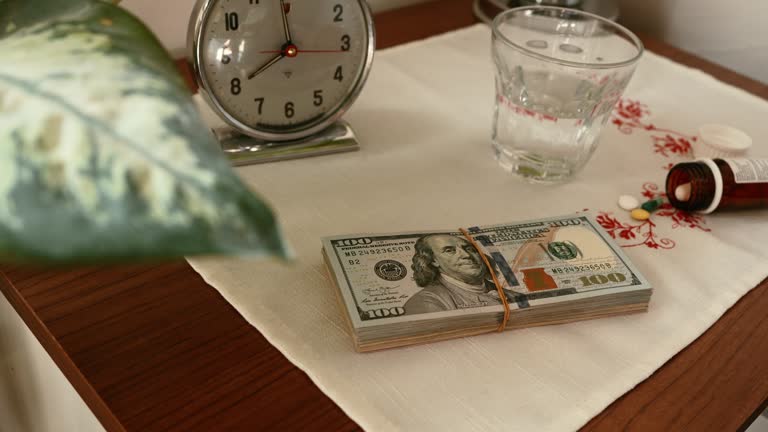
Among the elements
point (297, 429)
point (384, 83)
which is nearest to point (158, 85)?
point (297, 429)

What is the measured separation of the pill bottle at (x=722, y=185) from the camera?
29.1 inches

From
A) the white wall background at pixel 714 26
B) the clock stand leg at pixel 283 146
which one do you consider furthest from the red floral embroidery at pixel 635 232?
the white wall background at pixel 714 26

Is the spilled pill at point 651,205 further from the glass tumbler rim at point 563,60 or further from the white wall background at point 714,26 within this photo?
the white wall background at point 714,26

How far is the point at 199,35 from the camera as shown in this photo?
2.22 feet

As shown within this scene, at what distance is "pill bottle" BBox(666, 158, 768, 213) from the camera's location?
2.43 ft

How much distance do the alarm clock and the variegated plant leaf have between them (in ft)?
1.23

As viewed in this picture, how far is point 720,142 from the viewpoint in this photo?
2.78 ft

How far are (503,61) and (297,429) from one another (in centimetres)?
46

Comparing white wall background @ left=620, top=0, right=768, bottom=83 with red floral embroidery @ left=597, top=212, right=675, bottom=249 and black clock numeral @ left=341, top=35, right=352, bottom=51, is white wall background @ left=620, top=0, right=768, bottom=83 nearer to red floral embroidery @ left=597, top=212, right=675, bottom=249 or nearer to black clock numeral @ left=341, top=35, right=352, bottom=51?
red floral embroidery @ left=597, top=212, right=675, bottom=249

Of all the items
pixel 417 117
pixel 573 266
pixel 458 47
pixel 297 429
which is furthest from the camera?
pixel 458 47

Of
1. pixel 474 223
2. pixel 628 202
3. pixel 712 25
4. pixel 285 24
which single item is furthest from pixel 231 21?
pixel 712 25

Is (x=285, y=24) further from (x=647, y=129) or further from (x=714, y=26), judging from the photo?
(x=714, y=26)

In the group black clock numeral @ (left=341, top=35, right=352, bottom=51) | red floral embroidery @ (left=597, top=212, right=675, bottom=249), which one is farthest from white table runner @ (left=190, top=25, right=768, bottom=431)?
black clock numeral @ (left=341, top=35, right=352, bottom=51)

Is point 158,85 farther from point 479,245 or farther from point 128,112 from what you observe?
point 479,245
